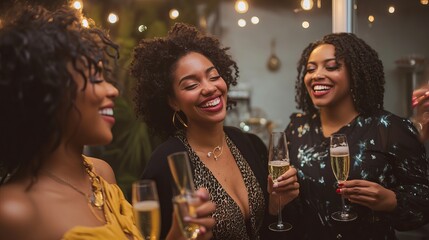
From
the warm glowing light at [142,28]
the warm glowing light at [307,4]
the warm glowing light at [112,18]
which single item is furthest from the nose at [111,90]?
the warm glowing light at [112,18]

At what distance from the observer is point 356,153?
239cm

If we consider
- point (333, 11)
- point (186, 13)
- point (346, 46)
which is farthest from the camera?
point (186, 13)

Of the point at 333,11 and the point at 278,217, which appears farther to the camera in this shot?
the point at 333,11

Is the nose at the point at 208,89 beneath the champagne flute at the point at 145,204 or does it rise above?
above

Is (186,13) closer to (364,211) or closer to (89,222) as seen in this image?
(364,211)

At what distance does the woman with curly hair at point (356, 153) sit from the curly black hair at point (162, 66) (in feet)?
1.77

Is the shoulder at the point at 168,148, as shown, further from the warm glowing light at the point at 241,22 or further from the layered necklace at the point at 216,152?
the warm glowing light at the point at 241,22

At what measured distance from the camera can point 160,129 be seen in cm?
257

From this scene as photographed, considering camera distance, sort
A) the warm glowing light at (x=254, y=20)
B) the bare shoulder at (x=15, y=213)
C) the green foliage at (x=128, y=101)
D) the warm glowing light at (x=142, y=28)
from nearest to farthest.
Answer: the bare shoulder at (x=15, y=213) → the green foliage at (x=128, y=101) → the warm glowing light at (x=142, y=28) → the warm glowing light at (x=254, y=20)

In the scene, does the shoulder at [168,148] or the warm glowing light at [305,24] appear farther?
the warm glowing light at [305,24]

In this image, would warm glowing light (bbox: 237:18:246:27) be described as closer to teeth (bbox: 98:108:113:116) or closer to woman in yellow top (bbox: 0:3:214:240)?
woman in yellow top (bbox: 0:3:214:240)

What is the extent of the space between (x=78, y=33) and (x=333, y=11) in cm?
228

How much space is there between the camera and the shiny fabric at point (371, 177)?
2303mm

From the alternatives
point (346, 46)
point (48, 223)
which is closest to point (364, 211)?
point (346, 46)
